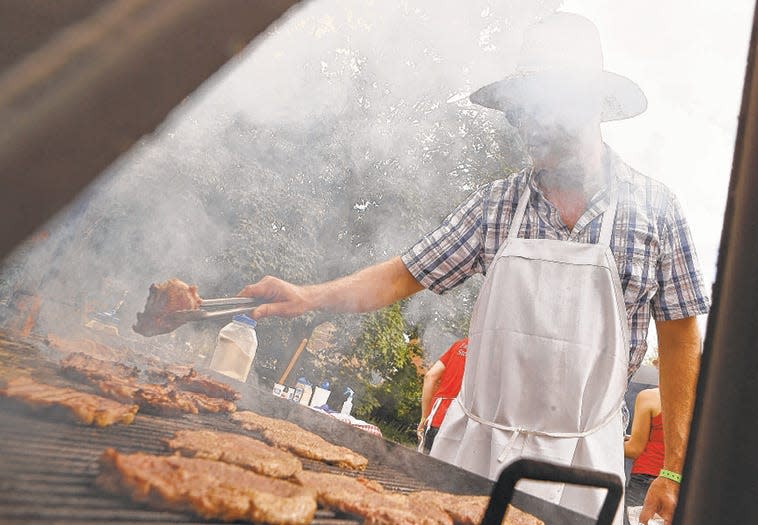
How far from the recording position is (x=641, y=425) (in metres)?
4.72

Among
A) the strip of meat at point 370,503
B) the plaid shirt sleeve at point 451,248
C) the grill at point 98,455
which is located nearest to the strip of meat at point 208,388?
the grill at point 98,455

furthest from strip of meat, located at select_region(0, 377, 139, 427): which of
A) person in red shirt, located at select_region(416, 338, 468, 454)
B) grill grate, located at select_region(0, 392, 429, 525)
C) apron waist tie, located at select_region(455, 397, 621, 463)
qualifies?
person in red shirt, located at select_region(416, 338, 468, 454)

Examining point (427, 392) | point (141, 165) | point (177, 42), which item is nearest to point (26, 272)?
point (141, 165)

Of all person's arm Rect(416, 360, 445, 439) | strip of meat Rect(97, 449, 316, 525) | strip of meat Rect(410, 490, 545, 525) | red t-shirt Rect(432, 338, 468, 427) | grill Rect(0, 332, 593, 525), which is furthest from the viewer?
person's arm Rect(416, 360, 445, 439)

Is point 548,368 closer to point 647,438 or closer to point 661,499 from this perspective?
point 661,499

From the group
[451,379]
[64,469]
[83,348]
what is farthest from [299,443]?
[451,379]

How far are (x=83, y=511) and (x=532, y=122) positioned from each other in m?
2.48

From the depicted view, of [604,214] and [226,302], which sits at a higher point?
[604,214]

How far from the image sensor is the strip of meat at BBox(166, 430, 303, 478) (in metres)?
1.51

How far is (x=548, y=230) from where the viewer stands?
9.37 ft

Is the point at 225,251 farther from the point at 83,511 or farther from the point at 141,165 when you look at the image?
the point at 83,511

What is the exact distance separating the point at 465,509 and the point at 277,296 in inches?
54.0

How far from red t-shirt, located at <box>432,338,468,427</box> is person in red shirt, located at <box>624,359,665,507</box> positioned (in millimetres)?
1455

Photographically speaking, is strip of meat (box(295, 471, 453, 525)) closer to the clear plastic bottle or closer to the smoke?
the clear plastic bottle
